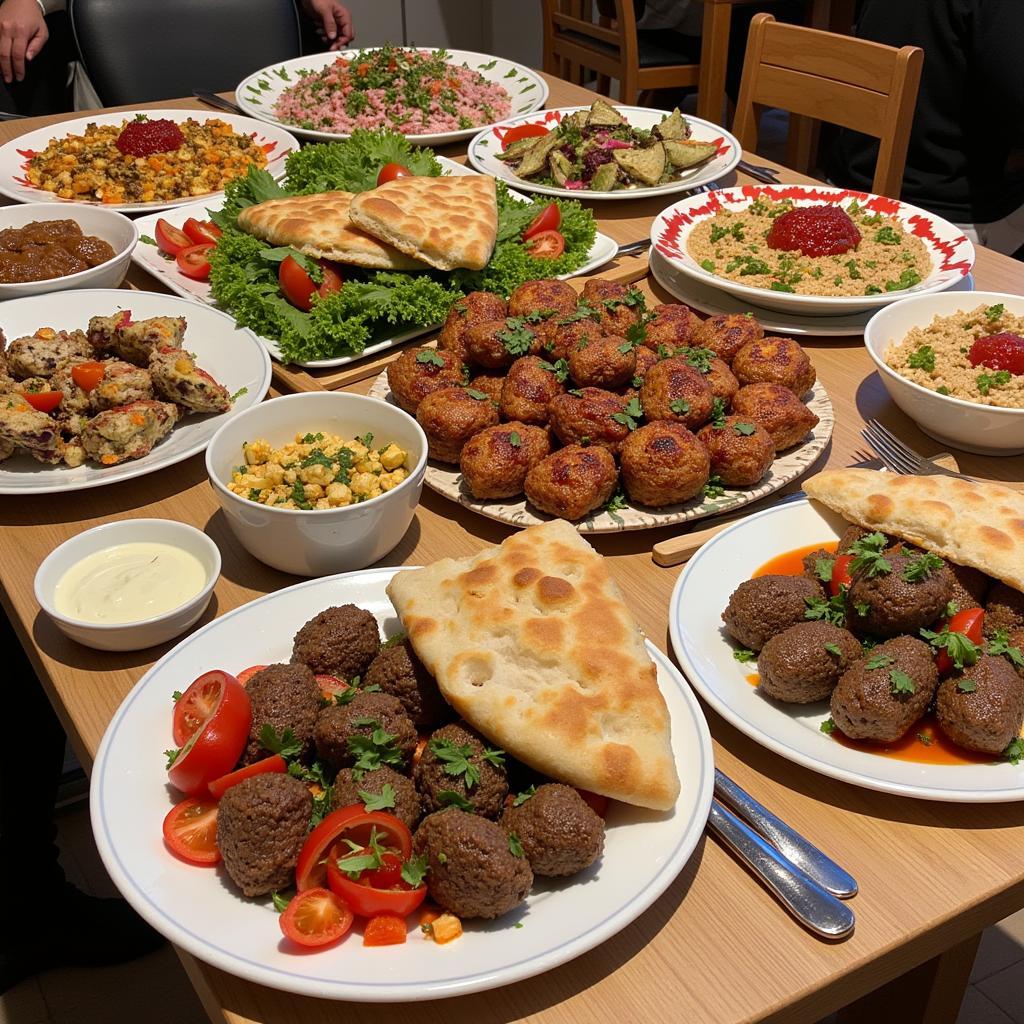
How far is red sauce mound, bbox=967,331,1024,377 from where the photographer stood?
2289 millimetres

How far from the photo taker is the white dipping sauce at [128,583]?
1.79 meters

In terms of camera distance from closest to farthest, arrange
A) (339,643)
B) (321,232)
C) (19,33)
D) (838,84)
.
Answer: (339,643), (321,232), (838,84), (19,33)

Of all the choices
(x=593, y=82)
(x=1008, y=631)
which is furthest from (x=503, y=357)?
(x=593, y=82)

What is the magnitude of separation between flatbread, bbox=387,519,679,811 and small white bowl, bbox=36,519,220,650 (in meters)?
0.41

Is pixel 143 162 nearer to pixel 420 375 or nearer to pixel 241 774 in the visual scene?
pixel 420 375

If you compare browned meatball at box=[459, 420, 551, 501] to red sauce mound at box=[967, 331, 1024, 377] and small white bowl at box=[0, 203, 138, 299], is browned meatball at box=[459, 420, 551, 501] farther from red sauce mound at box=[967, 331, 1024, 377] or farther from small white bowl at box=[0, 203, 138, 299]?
small white bowl at box=[0, 203, 138, 299]

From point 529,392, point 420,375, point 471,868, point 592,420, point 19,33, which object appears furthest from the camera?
point 19,33

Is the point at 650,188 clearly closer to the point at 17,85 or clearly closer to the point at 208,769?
the point at 208,769

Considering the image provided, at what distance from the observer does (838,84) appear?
4004 mm

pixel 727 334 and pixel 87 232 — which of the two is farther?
pixel 87 232

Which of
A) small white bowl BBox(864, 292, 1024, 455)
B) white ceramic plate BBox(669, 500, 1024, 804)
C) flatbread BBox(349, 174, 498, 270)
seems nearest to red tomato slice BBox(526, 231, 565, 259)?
A: flatbread BBox(349, 174, 498, 270)

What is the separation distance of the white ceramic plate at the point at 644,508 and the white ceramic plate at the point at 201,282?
60 centimetres

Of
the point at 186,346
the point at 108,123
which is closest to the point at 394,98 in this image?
the point at 108,123

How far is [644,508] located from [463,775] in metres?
0.86
